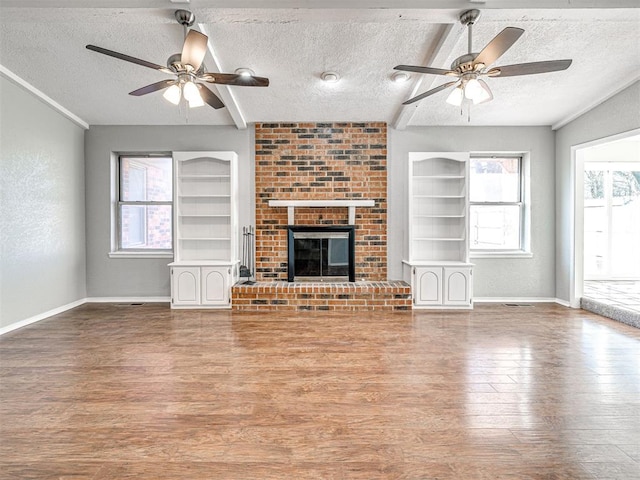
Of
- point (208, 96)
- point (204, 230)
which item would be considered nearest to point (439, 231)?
point (204, 230)

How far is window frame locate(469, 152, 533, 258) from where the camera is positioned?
5230 millimetres

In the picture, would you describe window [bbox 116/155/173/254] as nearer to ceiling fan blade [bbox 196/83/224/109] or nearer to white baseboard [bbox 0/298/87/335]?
white baseboard [bbox 0/298/87/335]

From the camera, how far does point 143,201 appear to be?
17.7 ft

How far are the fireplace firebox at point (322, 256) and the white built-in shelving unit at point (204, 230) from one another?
896mm

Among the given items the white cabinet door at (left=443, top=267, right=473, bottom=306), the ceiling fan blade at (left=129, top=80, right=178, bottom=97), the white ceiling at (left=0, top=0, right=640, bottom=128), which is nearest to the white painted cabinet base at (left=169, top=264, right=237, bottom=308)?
the white ceiling at (left=0, top=0, right=640, bottom=128)

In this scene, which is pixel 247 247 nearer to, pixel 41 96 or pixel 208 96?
pixel 208 96

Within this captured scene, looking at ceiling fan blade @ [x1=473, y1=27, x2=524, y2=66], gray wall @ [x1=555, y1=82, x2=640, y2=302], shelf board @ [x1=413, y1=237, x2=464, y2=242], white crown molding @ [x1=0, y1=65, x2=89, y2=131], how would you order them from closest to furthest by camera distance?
ceiling fan blade @ [x1=473, y1=27, x2=524, y2=66] → white crown molding @ [x1=0, y1=65, x2=89, y2=131] → gray wall @ [x1=555, y1=82, x2=640, y2=302] → shelf board @ [x1=413, y1=237, x2=464, y2=242]

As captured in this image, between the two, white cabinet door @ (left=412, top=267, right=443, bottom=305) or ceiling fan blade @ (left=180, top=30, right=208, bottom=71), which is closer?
ceiling fan blade @ (left=180, top=30, right=208, bottom=71)

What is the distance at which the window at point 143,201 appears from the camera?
5367 mm

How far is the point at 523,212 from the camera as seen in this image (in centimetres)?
Result: 532

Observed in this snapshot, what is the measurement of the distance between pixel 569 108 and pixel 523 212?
1.53 meters

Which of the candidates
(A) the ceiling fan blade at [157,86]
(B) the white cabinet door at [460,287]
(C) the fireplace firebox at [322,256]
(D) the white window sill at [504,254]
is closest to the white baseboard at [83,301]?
(C) the fireplace firebox at [322,256]

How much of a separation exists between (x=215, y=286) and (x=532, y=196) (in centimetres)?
487

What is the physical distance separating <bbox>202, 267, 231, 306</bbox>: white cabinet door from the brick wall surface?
632mm
